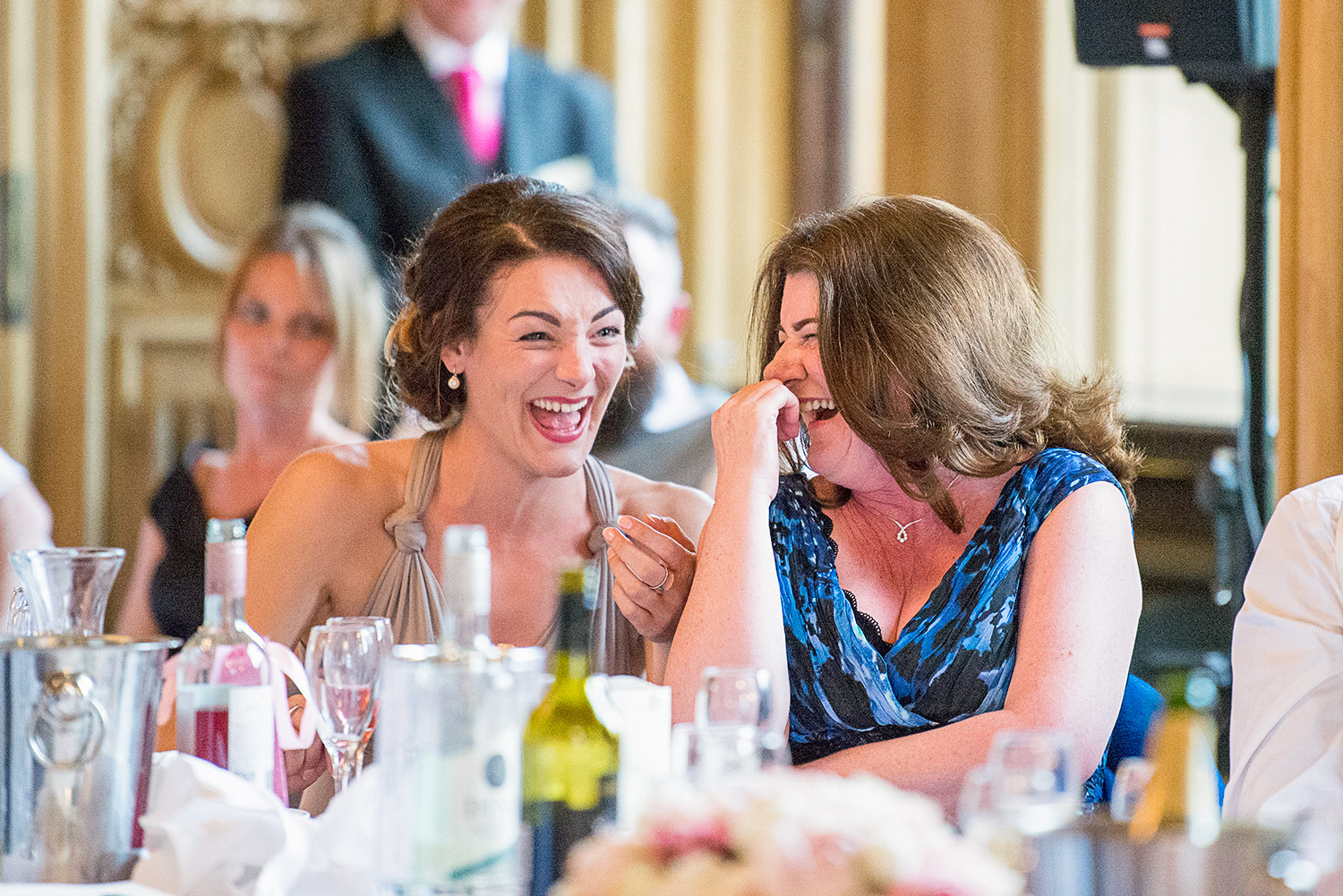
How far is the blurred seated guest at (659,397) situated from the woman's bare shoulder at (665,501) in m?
0.44

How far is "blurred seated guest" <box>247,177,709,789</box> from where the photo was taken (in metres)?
2.07

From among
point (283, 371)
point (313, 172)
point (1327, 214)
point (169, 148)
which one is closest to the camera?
point (1327, 214)

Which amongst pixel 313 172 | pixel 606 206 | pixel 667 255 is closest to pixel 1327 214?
pixel 606 206

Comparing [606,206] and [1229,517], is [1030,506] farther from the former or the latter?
[1229,517]

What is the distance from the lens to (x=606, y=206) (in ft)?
7.14

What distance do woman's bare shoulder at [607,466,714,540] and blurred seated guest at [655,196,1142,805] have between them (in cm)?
19

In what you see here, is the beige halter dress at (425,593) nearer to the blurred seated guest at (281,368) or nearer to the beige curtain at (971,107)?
the blurred seated guest at (281,368)

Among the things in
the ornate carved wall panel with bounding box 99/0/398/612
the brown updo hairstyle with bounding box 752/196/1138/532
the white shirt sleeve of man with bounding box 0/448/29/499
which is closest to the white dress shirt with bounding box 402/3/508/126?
the ornate carved wall panel with bounding box 99/0/398/612

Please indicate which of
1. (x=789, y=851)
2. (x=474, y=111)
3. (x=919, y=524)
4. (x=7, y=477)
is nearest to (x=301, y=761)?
(x=919, y=524)

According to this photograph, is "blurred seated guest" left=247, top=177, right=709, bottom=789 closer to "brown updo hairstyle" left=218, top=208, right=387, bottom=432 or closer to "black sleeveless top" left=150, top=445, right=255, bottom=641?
"black sleeveless top" left=150, top=445, right=255, bottom=641

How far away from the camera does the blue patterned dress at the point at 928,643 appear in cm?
184

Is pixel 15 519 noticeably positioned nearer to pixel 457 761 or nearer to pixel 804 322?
pixel 804 322

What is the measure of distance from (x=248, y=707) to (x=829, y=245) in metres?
0.92

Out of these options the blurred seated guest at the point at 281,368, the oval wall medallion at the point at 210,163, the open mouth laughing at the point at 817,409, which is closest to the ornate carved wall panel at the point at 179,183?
the oval wall medallion at the point at 210,163
